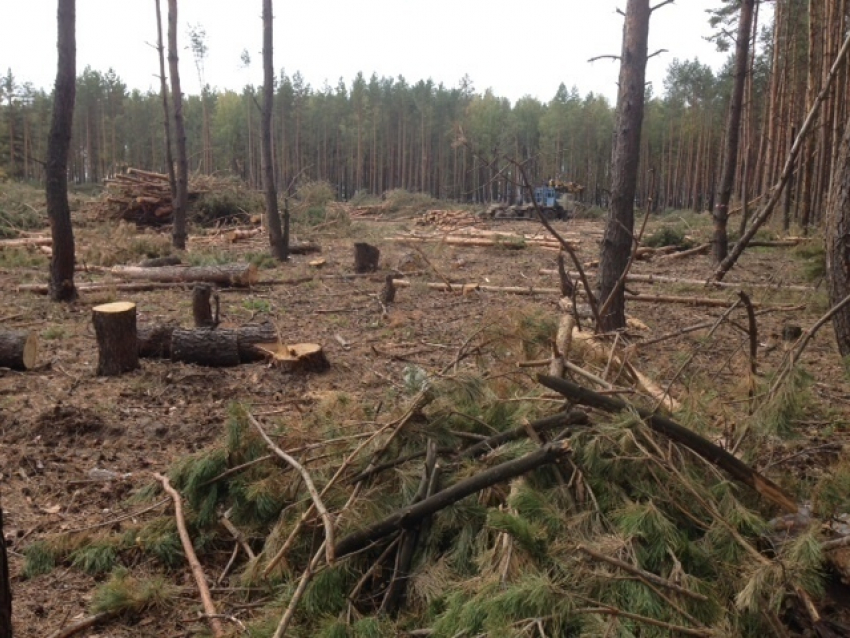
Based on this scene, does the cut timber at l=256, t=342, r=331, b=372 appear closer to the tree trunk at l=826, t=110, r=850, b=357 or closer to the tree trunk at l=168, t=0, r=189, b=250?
the tree trunk at l=826, t=110, r=850, b=357

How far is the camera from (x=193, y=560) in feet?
10.7

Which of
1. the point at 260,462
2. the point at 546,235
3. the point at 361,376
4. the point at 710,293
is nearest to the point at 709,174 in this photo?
the point at 546,235

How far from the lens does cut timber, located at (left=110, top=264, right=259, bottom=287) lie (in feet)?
36.6

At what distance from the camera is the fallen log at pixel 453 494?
2.84m

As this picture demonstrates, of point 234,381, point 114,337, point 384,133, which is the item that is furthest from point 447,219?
point 384,133

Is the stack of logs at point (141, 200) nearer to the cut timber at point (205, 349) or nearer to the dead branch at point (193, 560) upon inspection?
the cut timber at point (205, 349)

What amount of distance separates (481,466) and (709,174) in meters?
45.3

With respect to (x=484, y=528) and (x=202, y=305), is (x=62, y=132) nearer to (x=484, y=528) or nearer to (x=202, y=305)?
(x=202, y=305)

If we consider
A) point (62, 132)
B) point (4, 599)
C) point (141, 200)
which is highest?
point (62, 132)

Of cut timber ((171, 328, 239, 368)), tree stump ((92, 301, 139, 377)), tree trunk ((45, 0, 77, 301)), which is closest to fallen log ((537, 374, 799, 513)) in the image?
cut timber ((171, 328, 239, 368))

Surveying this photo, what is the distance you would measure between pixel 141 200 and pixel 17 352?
14.9 metres

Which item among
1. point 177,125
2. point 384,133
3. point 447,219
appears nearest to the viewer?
point 177,125

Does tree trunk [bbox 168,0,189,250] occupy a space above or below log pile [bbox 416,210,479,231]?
above

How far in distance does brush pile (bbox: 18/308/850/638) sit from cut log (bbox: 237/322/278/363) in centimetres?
301
